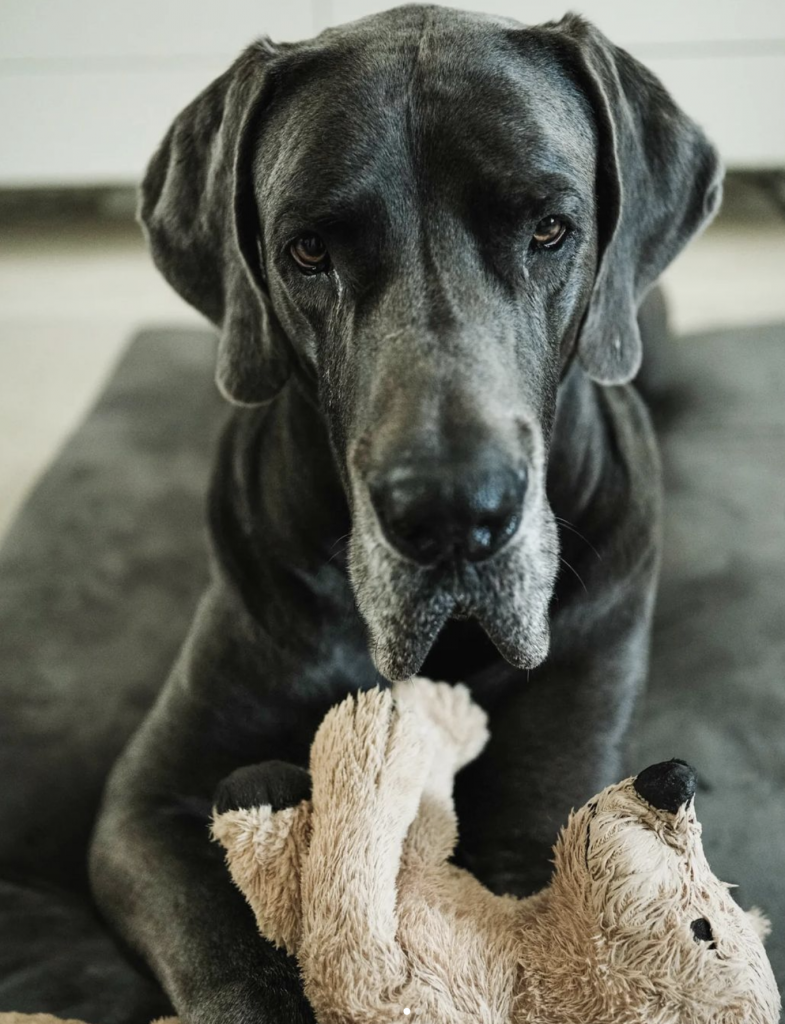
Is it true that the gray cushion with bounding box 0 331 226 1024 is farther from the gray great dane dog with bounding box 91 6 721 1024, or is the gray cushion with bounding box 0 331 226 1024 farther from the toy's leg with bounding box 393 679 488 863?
the toy's leg with bounding box 393 679 488 863

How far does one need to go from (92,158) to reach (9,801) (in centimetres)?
330

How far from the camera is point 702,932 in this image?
0.89m

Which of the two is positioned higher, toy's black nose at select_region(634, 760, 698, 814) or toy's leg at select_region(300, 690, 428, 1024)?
toy's black nose at select_region(634, 760, 698, 814)

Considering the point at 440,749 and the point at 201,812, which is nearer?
the point at 440,749

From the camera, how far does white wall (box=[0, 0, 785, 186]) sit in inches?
146

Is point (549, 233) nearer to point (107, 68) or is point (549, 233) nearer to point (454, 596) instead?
point (454, 596)

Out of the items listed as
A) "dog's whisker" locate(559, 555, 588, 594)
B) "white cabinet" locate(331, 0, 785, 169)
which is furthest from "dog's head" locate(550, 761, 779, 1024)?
"white cabinet" locate(331, 0, 785, 169)

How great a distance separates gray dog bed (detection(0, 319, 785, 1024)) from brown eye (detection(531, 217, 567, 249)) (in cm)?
67

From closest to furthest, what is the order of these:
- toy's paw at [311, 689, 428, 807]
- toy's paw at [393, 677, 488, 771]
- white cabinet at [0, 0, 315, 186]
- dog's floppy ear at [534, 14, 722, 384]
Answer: toy's paw at [311, 689, 428, 807]
toy's paw at [393, 677, 488, 771]
dog's floppy ear at [534, 14, 722, 384]
white cabinet at [0, 0, 315, 186]

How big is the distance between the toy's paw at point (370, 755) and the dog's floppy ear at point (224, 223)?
0.57 metres

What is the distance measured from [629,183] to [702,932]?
0.89m

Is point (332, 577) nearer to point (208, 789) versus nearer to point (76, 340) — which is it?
point (208, 789)

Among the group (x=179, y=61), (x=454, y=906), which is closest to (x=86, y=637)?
(x=454, y=906)

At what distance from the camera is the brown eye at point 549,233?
3.88 feet
